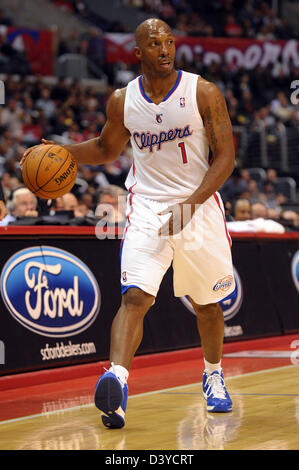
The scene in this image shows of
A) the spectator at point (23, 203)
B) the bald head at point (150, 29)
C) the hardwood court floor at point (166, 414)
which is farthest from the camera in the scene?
the spectator at point (23, 203)

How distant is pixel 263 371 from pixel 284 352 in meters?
1.39

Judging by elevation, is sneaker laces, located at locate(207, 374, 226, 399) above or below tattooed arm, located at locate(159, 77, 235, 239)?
below

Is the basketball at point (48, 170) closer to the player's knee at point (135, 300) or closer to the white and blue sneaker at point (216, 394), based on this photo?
the player's knee at point (135, 300)

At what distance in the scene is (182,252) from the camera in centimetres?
447

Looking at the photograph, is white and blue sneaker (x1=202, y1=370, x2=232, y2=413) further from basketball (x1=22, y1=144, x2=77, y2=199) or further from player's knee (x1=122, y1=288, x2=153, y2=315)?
basketball (x1=22, y1=144, x2=77, y2=199)

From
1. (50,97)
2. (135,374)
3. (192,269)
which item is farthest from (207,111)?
(50,97)

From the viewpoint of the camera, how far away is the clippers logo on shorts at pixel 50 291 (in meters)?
6.02

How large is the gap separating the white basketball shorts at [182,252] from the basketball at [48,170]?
0.43 metres

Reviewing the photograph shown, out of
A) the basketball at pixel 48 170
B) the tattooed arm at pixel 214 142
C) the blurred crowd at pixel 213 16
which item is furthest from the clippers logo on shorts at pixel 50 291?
the blurred crowd at pixel 213 16

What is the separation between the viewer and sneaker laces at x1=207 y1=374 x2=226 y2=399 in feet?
15.5

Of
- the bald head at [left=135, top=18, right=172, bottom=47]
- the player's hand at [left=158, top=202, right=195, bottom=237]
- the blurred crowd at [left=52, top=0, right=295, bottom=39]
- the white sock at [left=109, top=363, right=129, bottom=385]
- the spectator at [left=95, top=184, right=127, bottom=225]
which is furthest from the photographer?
the blurred crowd at [left=52, top=0, right=295, bottom=39]

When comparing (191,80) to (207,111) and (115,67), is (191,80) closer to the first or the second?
(207,111)

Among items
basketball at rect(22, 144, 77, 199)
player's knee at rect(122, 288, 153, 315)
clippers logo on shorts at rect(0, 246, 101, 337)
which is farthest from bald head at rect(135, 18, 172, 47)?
clippers logo on shorts at rect(0, 246, 101, 337)

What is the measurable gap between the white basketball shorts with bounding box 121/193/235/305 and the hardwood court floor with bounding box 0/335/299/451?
2.44 ft
